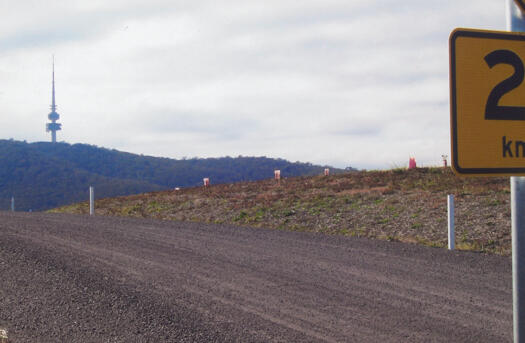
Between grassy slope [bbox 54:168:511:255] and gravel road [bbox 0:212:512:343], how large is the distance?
2233 mm

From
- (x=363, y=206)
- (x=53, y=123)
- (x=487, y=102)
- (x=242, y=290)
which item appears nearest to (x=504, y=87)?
(x=487, y=102)

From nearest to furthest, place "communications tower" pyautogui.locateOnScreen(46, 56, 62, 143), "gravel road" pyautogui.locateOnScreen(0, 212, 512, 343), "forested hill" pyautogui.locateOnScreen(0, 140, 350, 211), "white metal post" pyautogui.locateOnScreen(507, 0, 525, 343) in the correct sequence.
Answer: "white metal post" pyautogui.locateOnScreen(507, 0, 525, 343)
"gravel road" pyautogui.locateOnScreen(0, 212, 512, 343)
"forested hill" pyautogui.locateOnScreen(0, 140, 350, 211)
"communications tower" pyautogui.locateOnScreen(46, 56, 62, 143)

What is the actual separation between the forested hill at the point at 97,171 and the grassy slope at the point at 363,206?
2244 inches

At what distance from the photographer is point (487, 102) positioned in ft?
8.58

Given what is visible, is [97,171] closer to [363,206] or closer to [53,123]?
[53,123]

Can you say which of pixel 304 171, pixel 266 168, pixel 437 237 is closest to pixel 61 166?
pixel 266 168

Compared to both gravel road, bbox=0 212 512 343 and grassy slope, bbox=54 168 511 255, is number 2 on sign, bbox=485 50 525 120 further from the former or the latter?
grassy slope, bbox=54 168 511 255

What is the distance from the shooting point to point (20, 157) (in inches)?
4230

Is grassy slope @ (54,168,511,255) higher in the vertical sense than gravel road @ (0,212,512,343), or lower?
higher

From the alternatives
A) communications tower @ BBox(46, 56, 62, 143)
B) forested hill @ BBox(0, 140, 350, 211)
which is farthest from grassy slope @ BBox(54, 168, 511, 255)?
communications tower @ BBox(46, 56, 62, 143)

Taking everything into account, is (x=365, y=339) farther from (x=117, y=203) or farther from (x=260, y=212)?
(x=117, y=203)

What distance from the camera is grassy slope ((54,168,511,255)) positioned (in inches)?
607

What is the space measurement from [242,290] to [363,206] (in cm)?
1167

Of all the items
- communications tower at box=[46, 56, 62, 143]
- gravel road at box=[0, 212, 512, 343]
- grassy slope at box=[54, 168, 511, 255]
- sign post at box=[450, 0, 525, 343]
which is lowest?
gravel road at box=[0, 212, 512, 343]
